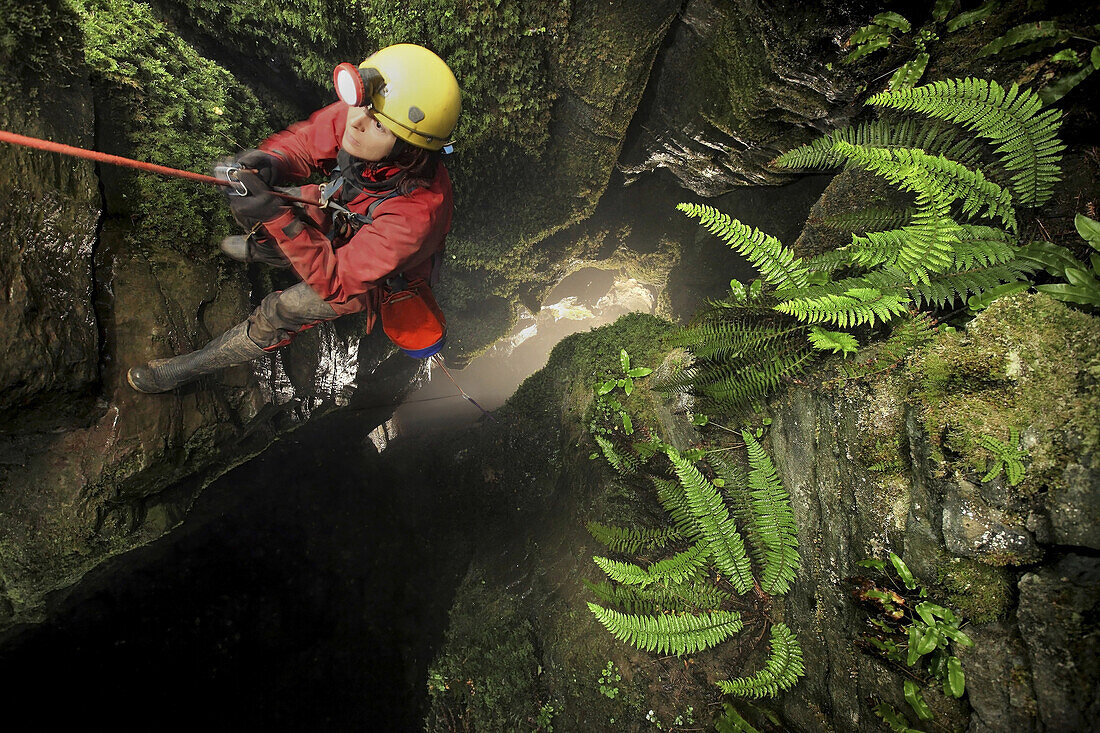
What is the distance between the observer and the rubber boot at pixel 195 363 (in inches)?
141

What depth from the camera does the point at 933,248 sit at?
6.99 feet

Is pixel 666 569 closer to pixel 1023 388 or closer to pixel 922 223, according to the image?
pixel 1023 388

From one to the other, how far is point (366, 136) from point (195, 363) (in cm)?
249

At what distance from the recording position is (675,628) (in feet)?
10.0

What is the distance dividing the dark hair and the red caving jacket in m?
0.05

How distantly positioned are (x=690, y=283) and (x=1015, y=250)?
6691mm

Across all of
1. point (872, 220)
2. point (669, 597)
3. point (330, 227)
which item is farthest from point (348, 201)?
point (669, 597)

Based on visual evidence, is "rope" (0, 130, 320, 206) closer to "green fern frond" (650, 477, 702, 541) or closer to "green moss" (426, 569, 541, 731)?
"green fern frond" (650, 477, 702, 541)

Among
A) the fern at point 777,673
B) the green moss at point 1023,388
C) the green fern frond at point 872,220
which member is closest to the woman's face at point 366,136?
the green fern frond at point 872,220

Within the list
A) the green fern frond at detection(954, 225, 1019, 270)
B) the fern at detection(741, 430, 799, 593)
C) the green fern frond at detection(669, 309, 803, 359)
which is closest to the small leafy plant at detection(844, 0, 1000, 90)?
the green fern frond at detection(954, 225, 1019, 270)

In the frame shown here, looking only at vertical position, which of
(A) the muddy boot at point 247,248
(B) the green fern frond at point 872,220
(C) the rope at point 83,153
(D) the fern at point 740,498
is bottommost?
(D) the fern at point 740,498

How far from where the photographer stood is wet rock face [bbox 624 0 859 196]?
3.56 m

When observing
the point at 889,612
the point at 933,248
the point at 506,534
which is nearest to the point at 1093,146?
the point at 933,248

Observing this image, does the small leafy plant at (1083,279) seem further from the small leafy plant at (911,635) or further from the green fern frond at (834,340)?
the small leafy plant at (911,635)
